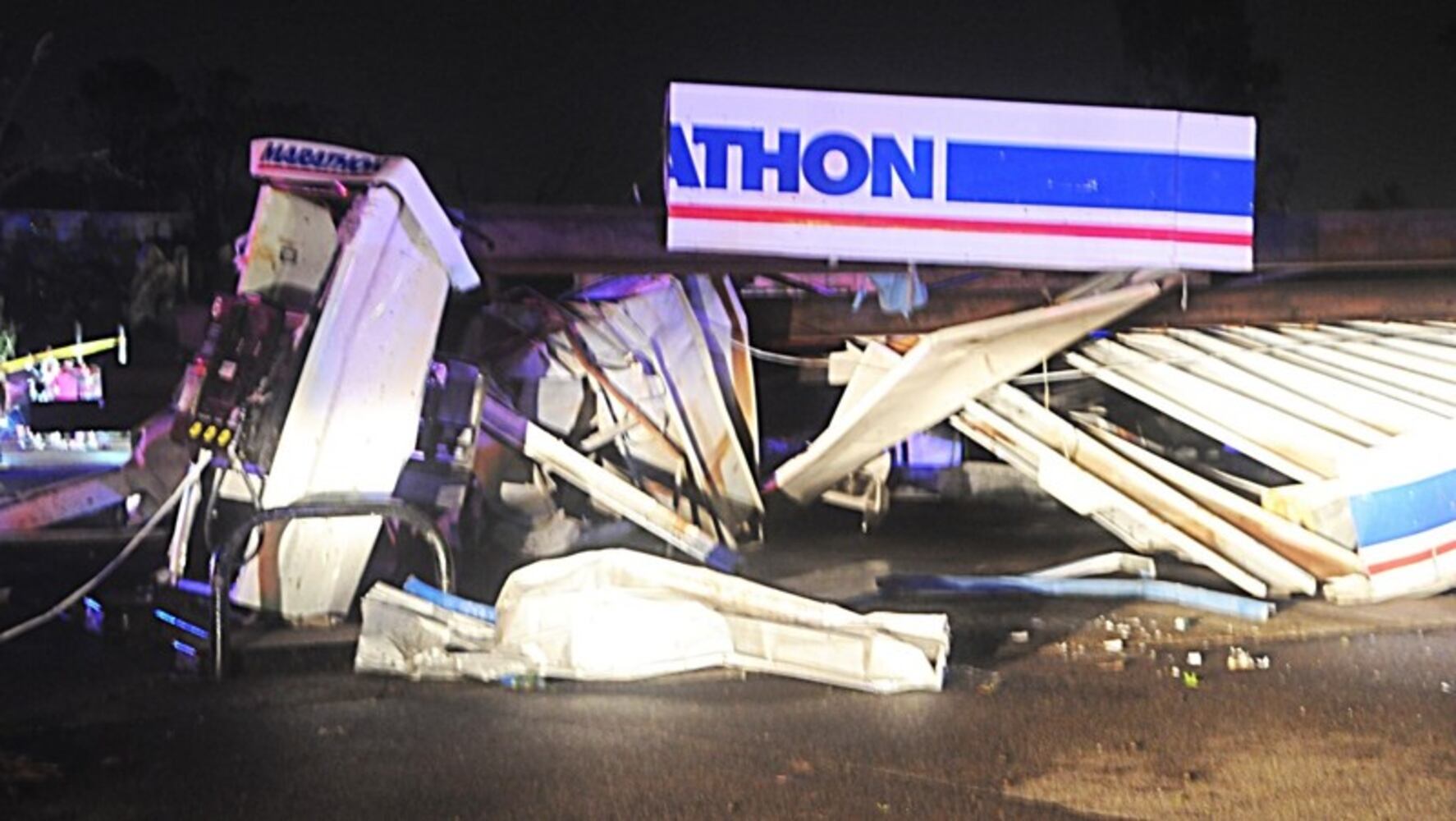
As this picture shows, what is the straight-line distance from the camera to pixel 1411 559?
868 centimetres

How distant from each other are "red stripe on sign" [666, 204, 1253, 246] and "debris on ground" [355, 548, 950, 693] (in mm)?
3031

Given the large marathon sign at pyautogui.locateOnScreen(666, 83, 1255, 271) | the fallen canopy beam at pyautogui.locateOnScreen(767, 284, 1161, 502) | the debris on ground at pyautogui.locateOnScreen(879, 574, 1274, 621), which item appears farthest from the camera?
the fallen canopy beam at pyautogui.locateOnScreen(767, 284, 1161, 502)

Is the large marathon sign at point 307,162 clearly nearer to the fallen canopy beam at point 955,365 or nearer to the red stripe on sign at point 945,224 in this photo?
the red stripe on sign at point 945,224

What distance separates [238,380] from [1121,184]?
5746 millimetres

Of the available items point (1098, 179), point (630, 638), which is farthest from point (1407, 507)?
point (630, 638)

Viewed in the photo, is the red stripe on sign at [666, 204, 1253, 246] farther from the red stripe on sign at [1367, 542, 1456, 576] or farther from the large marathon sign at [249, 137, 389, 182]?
the red stripe on sign at [1367, 542, 1456, 576]

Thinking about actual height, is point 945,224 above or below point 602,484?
above

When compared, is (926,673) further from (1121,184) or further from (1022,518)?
(1022,518)

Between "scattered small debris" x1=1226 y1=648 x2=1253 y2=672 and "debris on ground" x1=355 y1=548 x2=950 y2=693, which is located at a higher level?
"debris on ground" x1=355 y1=548 x2=950 y2=693

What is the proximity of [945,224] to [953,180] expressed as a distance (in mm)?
293

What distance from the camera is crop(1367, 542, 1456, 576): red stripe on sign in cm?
868

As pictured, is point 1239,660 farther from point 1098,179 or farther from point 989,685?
point 1098,179

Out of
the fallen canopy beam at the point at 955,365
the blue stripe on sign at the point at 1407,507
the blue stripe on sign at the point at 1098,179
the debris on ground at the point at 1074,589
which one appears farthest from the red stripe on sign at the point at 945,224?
the debris on ground at the point at 1074,589

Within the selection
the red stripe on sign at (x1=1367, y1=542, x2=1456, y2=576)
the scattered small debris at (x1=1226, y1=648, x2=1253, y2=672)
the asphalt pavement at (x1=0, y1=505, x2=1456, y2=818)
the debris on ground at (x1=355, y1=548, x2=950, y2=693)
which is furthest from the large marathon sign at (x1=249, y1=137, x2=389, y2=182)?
the red stripe on sign at (x1=1367, y1=542, x2=1456, y2=576)
